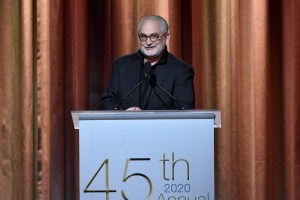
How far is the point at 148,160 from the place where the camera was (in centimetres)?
212

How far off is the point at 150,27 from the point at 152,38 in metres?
0.05

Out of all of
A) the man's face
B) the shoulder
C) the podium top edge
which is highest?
the man's face

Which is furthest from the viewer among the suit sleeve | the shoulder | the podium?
the shoulder

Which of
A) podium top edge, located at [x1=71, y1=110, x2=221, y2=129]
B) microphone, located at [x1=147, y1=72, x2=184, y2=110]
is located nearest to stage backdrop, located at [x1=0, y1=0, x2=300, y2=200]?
microphone, located at [x1=147, y1=72, x2=184, y2=110]

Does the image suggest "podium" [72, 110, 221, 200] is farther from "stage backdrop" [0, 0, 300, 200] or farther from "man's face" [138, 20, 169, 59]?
"stage backdrop" [0, 0, 300, 200]

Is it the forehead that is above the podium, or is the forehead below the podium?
above

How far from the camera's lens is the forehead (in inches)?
105

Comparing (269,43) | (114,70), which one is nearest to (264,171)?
(269,43)

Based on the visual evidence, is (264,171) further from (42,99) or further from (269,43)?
(42,99)

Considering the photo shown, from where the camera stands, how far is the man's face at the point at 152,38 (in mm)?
2664

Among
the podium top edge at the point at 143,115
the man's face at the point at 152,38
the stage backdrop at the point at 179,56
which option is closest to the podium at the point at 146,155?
the podium top edge at the point at 143,115

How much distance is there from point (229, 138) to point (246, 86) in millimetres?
312

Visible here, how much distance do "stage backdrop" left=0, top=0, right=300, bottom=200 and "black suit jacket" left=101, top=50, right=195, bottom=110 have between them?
2.19 ft

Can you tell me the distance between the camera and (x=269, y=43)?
3.40 metres
